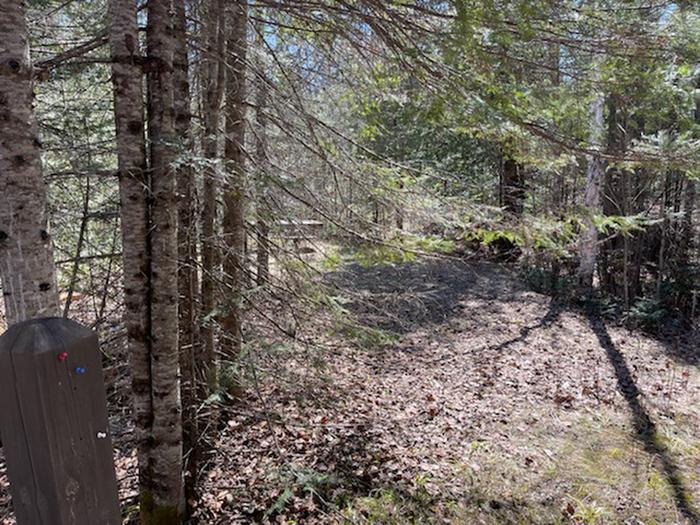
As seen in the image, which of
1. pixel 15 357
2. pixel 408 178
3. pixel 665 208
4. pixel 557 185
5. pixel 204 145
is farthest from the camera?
pixel 557 185

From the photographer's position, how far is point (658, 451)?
468cm

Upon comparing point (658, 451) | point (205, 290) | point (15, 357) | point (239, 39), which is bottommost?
point (658, 451)

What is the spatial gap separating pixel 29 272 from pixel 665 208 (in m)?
11.3

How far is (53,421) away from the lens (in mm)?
1095

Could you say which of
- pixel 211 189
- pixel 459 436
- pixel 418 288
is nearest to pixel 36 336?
pixel 211 189

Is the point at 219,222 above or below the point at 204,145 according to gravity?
below

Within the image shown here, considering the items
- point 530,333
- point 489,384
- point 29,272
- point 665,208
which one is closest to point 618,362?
point 530,333

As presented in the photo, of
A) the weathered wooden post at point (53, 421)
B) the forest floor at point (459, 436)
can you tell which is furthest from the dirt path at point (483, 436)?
the weathered wooden post at point (53, 421)

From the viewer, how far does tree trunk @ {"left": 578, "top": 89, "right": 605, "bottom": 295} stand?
29.6ft

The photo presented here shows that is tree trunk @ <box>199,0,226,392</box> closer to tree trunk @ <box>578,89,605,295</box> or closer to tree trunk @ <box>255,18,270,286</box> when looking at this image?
tree trunk @ <box>255,18,270,286</box>

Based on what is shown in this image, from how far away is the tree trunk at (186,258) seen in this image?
340 cm

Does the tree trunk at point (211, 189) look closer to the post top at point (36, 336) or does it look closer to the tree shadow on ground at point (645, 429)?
the post top at point (36, 336)

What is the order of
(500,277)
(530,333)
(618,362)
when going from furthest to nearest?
(500,277)
(530,333)
(618,362)

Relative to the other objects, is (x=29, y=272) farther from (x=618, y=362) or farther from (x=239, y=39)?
(x=618, y=362)
